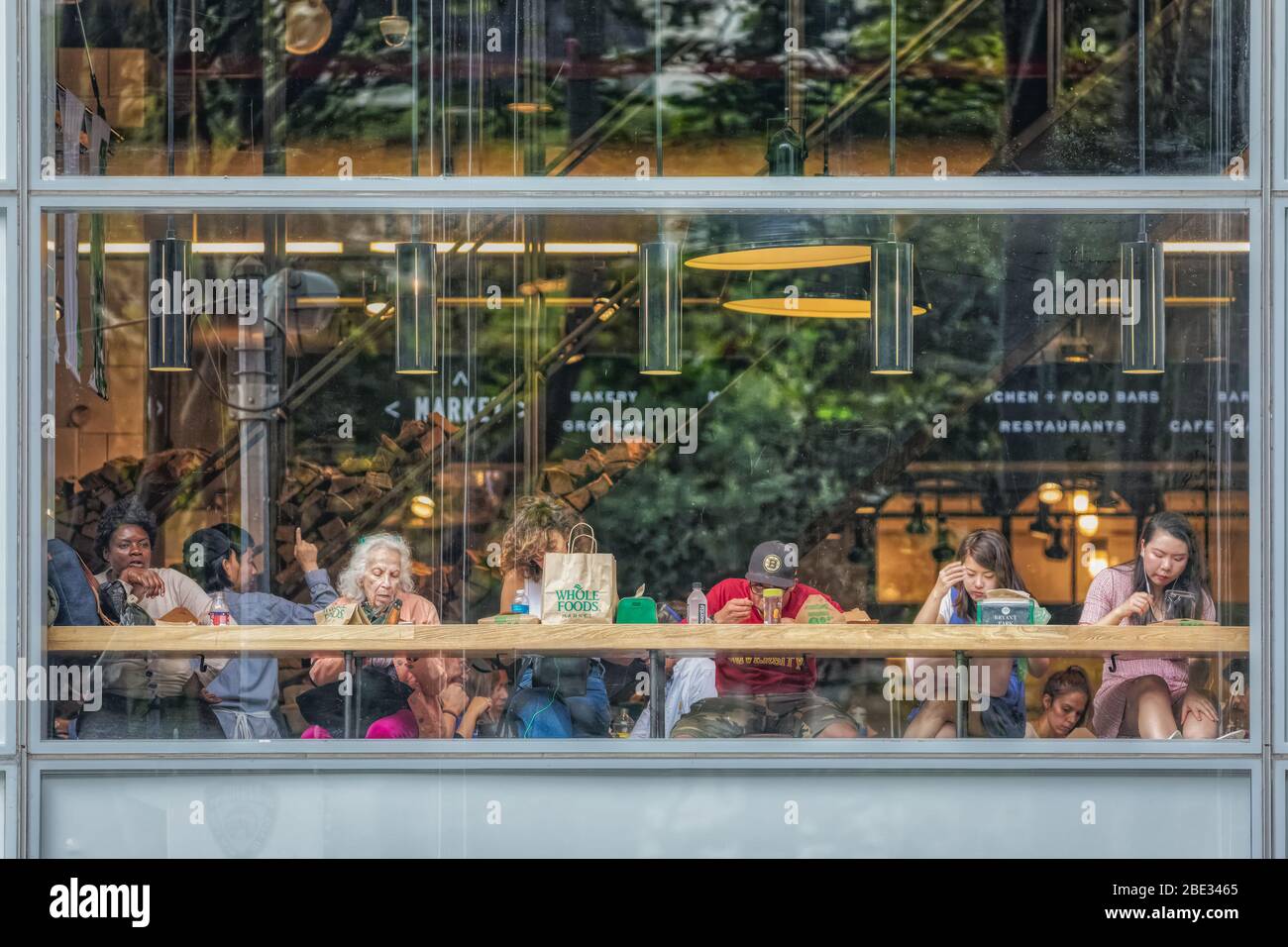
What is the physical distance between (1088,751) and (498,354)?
242 cm

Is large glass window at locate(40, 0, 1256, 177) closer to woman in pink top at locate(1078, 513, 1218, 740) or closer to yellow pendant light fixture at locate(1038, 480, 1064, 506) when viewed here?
yellow pendant light fixture at locate(1038, 480, 1064, 506)

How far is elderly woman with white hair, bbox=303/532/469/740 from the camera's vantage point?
5.35 m

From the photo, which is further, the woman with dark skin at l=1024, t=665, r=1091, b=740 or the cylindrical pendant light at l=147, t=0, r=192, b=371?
the cylindrical pendant light at l=147, t=0, r=192, b=371

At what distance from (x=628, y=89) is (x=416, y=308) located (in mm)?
1109

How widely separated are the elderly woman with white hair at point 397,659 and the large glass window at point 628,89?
52.8 inches

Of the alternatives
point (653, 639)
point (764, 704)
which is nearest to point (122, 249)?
point (653, 639)

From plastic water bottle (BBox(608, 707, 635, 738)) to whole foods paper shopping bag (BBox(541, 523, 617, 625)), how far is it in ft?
1.12

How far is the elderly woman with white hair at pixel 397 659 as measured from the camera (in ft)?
17.6

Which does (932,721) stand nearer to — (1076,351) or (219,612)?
(1076,351)

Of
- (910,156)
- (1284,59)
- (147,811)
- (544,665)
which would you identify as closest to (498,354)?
(544,665)

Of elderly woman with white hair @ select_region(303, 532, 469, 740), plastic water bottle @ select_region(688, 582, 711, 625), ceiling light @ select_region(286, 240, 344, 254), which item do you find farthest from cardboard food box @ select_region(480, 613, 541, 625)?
ceiling light @ select_region(286, 240, 344, 254)

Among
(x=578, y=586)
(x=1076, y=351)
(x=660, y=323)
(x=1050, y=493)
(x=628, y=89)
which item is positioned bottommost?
(x=578, y=586)

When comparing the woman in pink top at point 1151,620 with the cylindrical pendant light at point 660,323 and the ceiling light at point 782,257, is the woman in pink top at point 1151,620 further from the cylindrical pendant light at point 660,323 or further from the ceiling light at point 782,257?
the cylindrical pendant light at point 660,323

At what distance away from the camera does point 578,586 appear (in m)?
5.57
